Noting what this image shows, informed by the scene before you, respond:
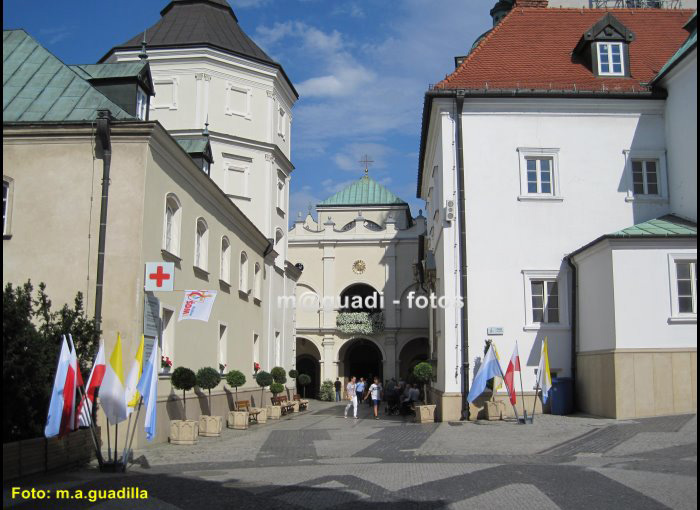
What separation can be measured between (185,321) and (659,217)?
46.7 feet

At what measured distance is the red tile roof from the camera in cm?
2317

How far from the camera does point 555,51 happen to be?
24953 millimetres

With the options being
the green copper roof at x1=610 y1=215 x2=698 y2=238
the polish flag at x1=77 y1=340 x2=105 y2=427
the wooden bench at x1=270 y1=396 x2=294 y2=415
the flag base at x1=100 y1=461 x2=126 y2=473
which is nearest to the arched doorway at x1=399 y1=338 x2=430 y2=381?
the wooden bench at x1=270 y1=396 x2=294 y2=415

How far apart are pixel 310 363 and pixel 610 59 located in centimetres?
3348

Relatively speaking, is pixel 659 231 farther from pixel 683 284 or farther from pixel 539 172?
pixel 539 172

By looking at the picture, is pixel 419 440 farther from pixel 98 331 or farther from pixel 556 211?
pixel 556 211

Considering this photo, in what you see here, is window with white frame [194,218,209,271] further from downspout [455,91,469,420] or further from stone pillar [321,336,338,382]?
stone pillar [321,336,338,382]

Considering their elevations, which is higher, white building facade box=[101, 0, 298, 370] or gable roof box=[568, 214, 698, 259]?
white building facade box=[101, 0, 298, 370]

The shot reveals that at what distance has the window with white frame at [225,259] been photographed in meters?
25.0

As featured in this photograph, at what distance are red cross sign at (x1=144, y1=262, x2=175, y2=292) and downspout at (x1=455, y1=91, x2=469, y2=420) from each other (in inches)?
359

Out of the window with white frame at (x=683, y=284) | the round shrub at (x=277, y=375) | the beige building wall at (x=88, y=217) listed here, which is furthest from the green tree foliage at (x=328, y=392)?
the window with white frame at (x=683, y=284)

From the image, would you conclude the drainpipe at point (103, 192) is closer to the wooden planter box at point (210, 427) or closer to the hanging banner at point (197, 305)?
the hanging banner at point (197, 305)

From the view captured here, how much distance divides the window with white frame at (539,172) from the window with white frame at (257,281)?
12.5 metres

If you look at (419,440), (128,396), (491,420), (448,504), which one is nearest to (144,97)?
(128,396)
